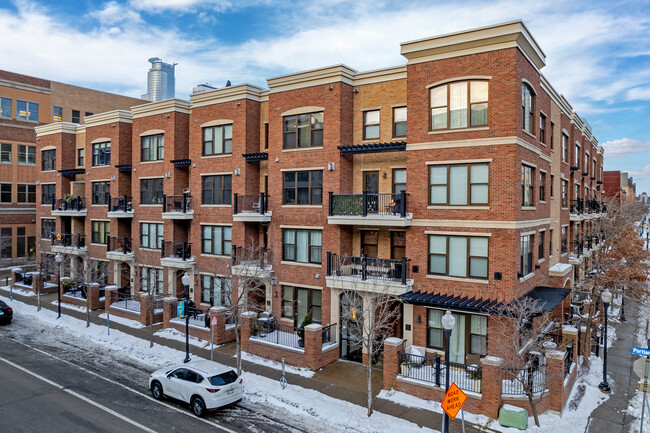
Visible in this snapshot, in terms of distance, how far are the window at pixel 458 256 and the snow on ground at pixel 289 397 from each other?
6672mm

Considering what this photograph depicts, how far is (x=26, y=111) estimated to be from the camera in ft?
162

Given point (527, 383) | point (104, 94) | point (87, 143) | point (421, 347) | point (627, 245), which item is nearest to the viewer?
point (527, 383)

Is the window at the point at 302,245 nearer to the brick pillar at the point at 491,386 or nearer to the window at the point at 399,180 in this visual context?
the window at the point at 399,180

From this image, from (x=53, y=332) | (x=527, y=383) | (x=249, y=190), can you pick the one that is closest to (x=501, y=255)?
(x=527, y=383)

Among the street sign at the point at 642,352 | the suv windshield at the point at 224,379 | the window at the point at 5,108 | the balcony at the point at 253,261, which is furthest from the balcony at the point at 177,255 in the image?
the window at the point at 5,108

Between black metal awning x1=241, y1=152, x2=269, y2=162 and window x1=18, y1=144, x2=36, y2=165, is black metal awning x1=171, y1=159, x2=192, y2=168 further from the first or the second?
window x1=18, y1=144, x2=36, y2=165

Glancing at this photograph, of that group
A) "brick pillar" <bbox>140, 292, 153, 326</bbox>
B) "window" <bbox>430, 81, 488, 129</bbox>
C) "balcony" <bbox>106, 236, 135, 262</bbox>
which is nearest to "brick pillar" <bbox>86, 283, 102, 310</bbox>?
"balcony" <bbox>106, 236, 135, 262</bbox>

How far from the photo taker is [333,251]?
22.0 m

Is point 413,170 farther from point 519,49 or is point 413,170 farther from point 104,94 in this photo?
point 104,94

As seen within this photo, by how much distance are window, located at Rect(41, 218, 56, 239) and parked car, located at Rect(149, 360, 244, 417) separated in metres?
30.7

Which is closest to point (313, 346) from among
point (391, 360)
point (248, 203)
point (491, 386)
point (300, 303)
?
point (391, 360)

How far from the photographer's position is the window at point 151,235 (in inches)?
1216

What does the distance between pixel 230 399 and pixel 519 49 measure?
17.5m

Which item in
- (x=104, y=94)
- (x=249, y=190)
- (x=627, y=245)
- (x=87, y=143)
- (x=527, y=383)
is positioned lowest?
(x=527, y=383)
